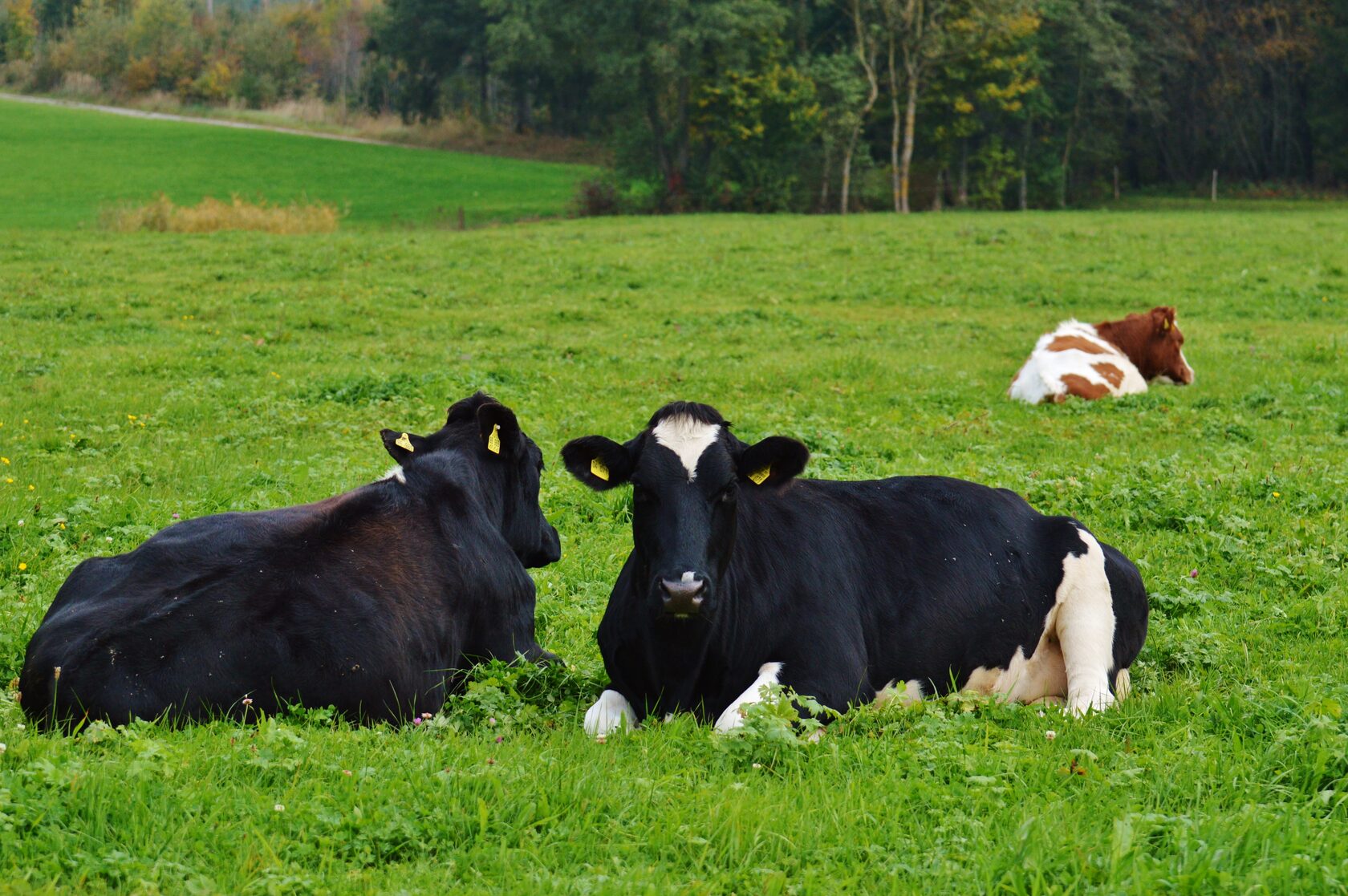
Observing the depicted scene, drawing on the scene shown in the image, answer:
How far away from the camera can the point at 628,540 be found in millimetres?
9898

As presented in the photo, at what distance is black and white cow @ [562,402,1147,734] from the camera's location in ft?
20.4

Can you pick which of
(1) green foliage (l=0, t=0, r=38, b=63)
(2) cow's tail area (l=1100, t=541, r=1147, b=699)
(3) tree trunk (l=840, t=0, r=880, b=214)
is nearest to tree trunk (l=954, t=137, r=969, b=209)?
(3) tree trunk (l=840, t=0, r=880, b=214)

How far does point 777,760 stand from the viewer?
17.0 feet

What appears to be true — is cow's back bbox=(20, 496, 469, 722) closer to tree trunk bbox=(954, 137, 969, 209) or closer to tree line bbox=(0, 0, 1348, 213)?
tree line bbox=(0, 0, 1348, 213)

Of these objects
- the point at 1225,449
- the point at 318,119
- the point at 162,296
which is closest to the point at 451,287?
the point at 162,296

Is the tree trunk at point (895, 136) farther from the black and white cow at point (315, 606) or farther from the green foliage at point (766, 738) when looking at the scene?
the green foliage at point (766, 738)

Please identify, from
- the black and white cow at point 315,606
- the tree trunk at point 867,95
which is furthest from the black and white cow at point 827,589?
the tree trunk at point 867,95

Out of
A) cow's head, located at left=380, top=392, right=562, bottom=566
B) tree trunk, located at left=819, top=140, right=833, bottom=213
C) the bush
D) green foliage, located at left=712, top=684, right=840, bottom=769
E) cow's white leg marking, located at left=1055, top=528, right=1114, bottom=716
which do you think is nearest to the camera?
green foliage, located at left=712, top=684, right=840, bottom=769

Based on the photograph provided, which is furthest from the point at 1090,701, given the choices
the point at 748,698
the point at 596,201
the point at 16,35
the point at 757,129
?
the point at 16,35

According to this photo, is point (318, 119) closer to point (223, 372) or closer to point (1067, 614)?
point (223, 372)

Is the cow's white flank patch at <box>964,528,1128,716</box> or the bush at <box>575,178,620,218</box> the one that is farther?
the bush at <box>575,178,620,218</box>

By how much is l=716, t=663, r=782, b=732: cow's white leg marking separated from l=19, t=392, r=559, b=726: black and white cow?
144 centimetres

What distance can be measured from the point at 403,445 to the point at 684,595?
2382mm

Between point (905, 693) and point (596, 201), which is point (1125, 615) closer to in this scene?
point (905, 693)
